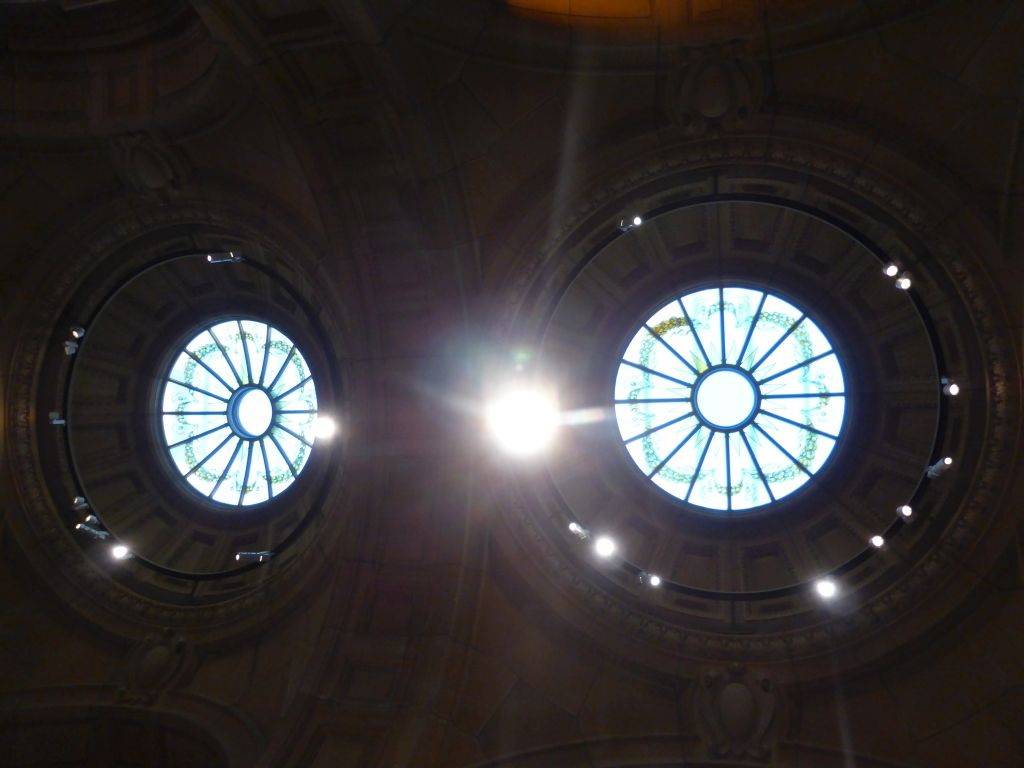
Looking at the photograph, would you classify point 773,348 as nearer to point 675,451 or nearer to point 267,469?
point 675,451

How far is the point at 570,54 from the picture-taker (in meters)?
9.91

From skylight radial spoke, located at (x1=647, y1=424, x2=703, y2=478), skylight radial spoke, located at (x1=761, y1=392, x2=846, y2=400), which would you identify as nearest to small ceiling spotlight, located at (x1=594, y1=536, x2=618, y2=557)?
skylight radial spoke, located at (x1=647, y1=424, x2=703, y2=478)

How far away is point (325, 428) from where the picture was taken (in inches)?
485

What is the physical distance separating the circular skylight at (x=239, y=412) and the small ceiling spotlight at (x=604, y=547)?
5.03 m

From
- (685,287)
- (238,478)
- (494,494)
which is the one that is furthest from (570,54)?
(238,478)

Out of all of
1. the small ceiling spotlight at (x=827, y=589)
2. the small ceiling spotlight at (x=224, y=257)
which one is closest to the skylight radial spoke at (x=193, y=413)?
the small ceiling spotlight at (x=224, y=257)

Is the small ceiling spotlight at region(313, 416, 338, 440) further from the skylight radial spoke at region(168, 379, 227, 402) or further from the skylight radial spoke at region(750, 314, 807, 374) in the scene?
the skylight radial spoke at region(750, 314, 807, 374)

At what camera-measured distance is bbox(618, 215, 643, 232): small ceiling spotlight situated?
1067cm

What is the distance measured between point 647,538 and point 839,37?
7.32 m

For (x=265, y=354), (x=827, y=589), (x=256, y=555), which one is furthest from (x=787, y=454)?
(x=265, y=354)

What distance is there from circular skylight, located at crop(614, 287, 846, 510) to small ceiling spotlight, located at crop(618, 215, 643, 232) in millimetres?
2145

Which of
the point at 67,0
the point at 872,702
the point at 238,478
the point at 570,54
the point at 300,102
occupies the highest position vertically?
the point at 67,0

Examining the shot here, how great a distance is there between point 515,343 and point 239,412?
560 centimetres

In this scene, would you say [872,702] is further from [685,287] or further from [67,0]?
[67,0]
